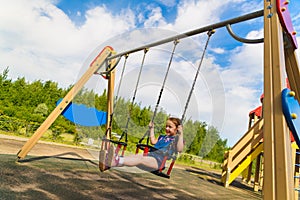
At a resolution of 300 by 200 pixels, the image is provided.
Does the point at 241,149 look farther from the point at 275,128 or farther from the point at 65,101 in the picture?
the point at 275,128

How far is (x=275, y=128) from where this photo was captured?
1521mm

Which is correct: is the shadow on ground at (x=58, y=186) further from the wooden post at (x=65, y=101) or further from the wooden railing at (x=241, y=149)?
the wooden railing at (x=241, y=149)

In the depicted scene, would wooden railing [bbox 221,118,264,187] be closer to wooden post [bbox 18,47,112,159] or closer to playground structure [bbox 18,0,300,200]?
wooden post [bbox 18,47,112,159]

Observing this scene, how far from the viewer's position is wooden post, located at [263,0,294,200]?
1409 millimetres

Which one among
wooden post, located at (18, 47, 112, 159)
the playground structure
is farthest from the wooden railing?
the playground structure

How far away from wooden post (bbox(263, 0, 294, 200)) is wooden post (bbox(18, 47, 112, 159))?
3.29m

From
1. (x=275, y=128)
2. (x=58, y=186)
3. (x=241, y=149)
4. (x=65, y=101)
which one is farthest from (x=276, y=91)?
(x=241, y=149)

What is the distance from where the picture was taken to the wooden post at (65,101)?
3840 mm

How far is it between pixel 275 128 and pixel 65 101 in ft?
11.6

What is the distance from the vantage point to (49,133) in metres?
9.95

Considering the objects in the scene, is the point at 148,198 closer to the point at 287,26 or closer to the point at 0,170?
the point at 0,170

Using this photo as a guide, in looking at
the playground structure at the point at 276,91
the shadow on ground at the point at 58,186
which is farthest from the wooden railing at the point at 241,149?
the playground structure at the point at 276,91

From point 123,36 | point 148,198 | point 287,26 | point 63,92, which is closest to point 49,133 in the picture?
point 63,92

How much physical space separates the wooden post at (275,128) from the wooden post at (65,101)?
329cm
